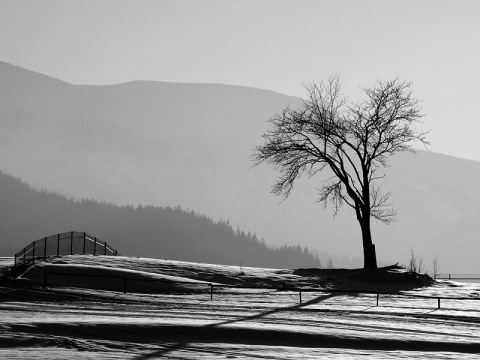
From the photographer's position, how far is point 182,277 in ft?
151

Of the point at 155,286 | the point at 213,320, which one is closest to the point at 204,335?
the point at 213,320

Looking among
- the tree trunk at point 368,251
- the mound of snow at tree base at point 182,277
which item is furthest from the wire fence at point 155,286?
the tree trunk at point 368,251

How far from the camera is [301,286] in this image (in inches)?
1789

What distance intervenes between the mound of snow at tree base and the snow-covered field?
126 mm

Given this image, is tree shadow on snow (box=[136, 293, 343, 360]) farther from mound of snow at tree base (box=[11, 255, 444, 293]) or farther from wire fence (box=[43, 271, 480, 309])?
mound of snow at tree base (box=[11, 255, 444, 293])

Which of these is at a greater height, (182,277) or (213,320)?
(182,277)

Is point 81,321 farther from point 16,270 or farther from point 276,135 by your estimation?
point 276,135

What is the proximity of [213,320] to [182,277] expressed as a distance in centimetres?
1773

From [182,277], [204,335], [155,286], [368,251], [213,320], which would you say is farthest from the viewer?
[368,251]

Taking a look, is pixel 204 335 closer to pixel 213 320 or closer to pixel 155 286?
pixel 213 320

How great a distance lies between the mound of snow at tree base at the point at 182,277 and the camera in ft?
135

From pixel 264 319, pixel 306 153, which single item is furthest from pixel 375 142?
pixel 264 319

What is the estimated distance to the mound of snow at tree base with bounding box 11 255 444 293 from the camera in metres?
41.1

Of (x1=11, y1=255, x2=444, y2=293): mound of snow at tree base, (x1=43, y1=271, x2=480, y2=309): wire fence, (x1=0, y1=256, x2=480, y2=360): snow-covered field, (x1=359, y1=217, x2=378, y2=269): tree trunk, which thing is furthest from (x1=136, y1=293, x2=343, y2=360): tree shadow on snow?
(x1=359, y1=217, x2=378, y2=269): tree trunk
